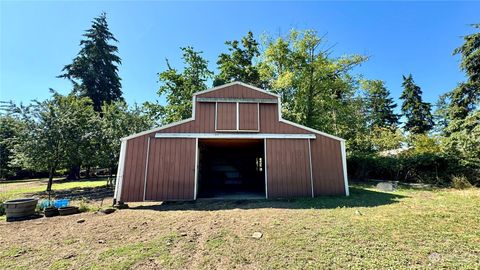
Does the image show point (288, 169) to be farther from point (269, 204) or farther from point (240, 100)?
point (240, 100)

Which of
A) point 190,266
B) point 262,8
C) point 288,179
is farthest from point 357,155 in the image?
point 190,266

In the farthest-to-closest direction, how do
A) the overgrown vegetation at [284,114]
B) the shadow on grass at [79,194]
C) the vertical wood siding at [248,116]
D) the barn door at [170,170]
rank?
the overgrown vegetation at [284,114], the shadow on grass at [79,194], the vertical wood siding at [248,116], the barn door at [170,170]

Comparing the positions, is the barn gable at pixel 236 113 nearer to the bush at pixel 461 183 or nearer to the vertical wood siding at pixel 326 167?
the vertical wood siding at pixel 326 167

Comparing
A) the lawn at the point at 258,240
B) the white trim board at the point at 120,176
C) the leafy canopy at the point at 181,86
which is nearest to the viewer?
the lawn at the point at 258,240

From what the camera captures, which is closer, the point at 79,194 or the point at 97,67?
the point at 79,194

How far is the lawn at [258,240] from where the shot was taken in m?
3.30

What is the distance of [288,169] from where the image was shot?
29.7 feet

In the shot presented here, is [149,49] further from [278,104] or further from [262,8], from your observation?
[278,104]

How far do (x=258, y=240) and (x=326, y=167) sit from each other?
621 cm

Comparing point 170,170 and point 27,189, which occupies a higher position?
point 170,170

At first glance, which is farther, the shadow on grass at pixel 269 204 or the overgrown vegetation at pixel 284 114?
the overgrown vegetation at pixel 284 114

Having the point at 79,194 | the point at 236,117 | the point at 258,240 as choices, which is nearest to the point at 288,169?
the point at 236,117

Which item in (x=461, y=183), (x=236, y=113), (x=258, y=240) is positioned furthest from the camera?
(x=461, y=183)

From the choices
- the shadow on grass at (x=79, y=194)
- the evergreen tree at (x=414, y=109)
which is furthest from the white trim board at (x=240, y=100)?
the evergreen tree at (x=414, y=109)
